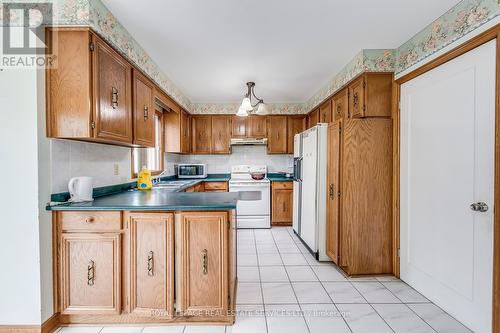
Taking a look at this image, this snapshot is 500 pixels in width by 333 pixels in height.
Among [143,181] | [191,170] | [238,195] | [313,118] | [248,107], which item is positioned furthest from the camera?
[191,170]

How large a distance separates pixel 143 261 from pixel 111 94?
1.33 meters

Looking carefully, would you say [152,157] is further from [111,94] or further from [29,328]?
[29,328]

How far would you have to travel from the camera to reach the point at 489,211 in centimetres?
156

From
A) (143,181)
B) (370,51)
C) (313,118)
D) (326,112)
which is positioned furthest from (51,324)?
(313,118)

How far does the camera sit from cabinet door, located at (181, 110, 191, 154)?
420 cm

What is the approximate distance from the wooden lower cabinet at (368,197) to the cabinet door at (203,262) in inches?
56.9

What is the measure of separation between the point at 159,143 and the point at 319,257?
2.97 m

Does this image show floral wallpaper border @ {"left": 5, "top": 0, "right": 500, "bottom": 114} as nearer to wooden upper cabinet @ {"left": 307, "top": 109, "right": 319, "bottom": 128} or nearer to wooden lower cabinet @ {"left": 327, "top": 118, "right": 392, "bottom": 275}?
wooden lower cabinet @ {"left": 327, "top": 118, "right": 392, "bottom": 275}

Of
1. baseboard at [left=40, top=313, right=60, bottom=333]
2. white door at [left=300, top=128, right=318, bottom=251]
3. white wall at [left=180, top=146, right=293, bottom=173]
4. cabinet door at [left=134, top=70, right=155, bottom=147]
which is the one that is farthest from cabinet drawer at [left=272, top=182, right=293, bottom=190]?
baseboard at [left=40, top=313, right=60, bottom=333]

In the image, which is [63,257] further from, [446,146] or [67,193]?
[446,146]

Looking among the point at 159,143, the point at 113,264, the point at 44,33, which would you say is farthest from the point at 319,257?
the point at 44,33

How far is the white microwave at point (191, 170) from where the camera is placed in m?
4.53

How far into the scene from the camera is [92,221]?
5.64 ft

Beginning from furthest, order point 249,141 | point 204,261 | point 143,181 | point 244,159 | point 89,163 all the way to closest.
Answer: point 244,159 < point 249,141 < point 143,181 < point 89,163 < point 204,261
